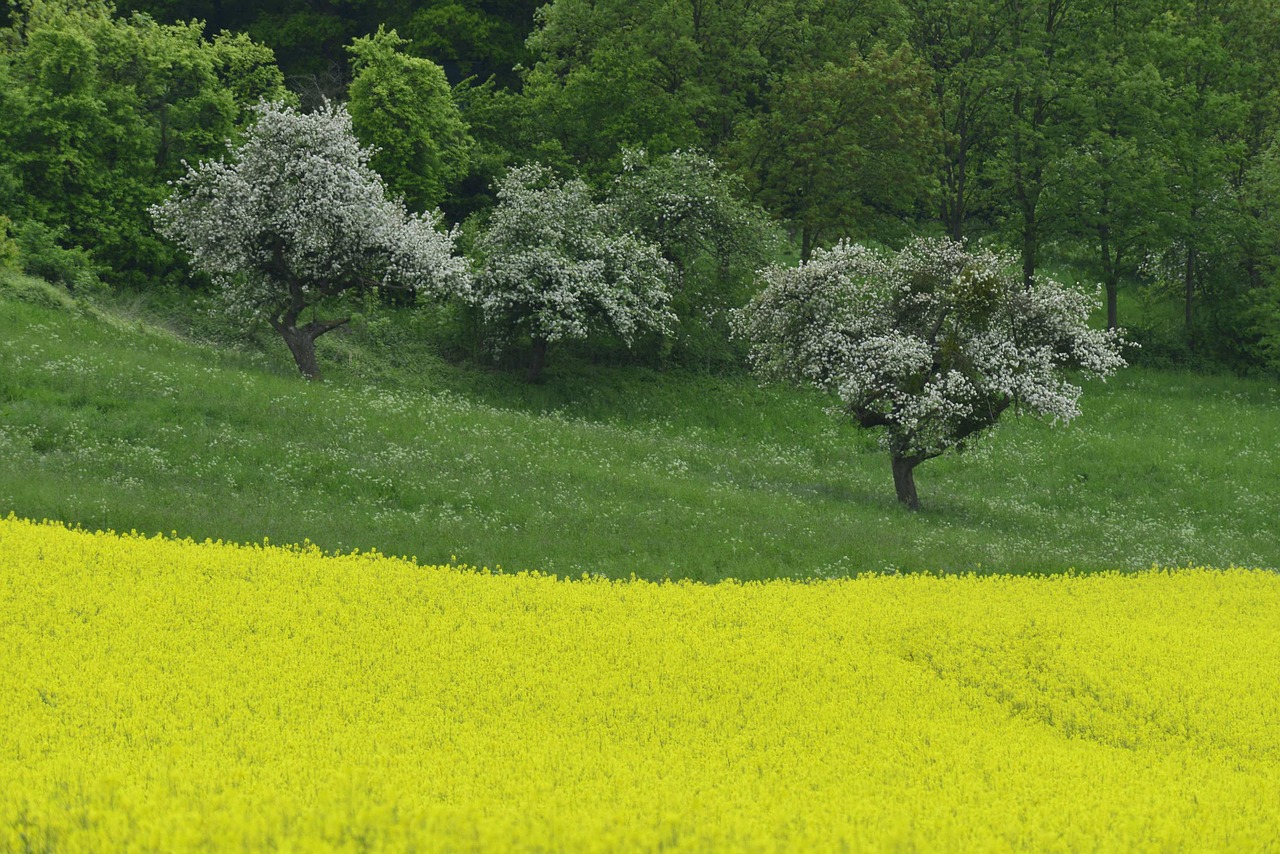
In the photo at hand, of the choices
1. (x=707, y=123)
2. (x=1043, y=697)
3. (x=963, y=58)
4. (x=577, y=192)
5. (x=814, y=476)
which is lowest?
(x=814, y=476)

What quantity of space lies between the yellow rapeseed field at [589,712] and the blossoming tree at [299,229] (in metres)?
21.9

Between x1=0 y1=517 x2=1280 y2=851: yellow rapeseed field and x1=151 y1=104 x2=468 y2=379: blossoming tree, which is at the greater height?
x1=151 y1=104 x2=468 y2=379: blossoming tree

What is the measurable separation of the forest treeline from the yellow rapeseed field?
3509 centimetres

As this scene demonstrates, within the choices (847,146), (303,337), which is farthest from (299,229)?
(847,146)

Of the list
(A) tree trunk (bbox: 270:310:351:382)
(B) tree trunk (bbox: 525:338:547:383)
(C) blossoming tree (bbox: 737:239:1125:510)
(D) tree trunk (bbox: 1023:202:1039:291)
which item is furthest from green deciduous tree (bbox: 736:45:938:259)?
(A) tree trunk (bbox: 270:310:351:382)

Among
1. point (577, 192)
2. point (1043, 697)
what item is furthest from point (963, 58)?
point (1043, 697)

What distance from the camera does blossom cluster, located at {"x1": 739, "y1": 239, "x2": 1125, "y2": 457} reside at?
3138cm

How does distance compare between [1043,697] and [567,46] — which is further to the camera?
[567,46]

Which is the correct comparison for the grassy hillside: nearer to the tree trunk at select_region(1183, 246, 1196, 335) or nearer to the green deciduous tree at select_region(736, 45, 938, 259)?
the green deciduous tree at select_region(736, 45, 938, 259)

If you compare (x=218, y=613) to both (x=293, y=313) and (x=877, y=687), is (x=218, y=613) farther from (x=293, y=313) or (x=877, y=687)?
(x=293, y=313)

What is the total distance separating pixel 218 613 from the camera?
52.1 feet

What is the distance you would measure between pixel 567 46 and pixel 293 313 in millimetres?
28879

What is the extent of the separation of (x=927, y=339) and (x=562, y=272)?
54.5 ft

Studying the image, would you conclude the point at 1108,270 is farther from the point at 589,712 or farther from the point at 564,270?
the point at 589,712
